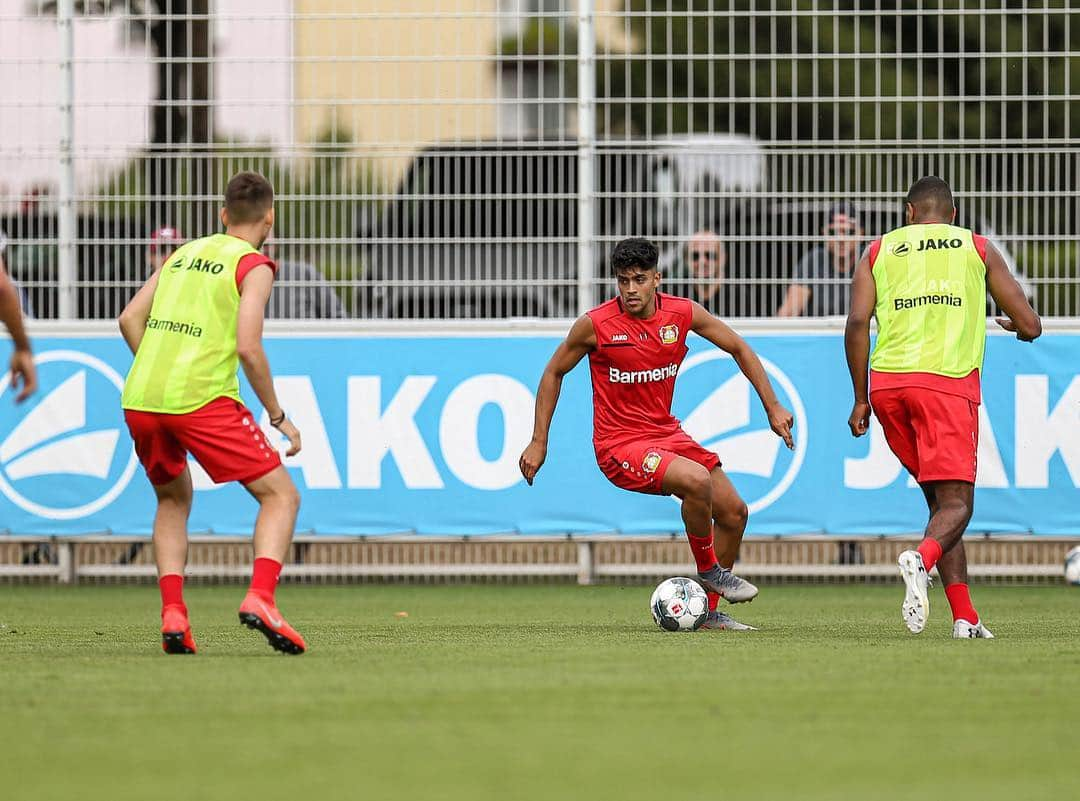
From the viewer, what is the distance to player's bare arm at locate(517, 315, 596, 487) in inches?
365

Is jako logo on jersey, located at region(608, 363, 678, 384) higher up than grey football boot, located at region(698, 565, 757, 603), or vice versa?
jako logo on jersey, located at region(608, 363, 678, 384)

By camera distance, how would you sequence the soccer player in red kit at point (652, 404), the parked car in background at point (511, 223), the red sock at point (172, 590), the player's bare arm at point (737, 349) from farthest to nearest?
the parked car in background at point (511, 223) → the player's bare arm at point (737, 349) → the soccer player in red kit at point (652, 404) → the red sock at point (172, 590)

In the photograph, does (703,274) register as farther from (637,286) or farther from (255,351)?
(255,351)

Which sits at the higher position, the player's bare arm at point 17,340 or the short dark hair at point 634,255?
the short dark hair at point 634,255

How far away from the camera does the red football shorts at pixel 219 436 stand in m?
7.46

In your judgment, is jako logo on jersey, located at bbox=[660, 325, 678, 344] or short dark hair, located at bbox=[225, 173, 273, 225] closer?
short dark hair, located at bbox=[225, 173, 273, 225]

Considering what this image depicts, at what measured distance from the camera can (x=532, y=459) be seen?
922 centimetres

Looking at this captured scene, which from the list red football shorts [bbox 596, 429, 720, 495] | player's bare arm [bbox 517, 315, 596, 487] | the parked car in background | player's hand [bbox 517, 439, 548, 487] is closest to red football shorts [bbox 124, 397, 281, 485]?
player's hand [bbox 517, 439, 548, 487]

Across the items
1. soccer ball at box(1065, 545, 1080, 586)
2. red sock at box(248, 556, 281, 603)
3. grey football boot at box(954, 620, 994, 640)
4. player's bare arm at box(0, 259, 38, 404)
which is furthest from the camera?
soccer ball at box(1065, 545, 1080, 586)

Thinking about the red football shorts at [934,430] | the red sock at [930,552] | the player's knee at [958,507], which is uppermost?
the red football shorts at [934,430]

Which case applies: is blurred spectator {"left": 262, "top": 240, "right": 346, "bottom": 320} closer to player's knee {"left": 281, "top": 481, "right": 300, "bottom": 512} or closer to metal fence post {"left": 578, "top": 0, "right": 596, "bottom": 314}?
metal fence post {"left": 578, "top": 0, "right": 596, "bottom": 314}

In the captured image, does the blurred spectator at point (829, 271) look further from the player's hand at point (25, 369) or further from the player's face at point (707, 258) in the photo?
the player's hand at point (25, 369)

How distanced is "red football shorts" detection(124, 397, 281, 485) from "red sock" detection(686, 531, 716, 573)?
234 centimetres

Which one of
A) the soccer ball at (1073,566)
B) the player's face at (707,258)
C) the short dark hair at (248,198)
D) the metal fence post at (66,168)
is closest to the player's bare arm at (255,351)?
the short dark hair at (248,198)
